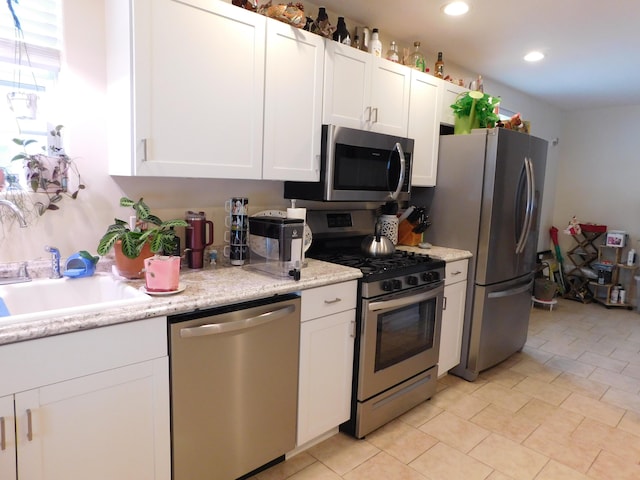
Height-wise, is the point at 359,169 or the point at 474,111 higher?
the point at 474,111

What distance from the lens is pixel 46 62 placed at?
177 centimetres

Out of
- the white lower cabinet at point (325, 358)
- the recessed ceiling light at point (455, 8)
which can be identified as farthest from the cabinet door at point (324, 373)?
the recessed ceiling light at point (455, 8)

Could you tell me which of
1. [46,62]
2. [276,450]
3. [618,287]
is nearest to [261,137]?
[46,62]

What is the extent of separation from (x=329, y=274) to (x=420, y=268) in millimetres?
661

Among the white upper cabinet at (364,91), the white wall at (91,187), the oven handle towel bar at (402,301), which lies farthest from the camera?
the white upper cabinet at (364,91)

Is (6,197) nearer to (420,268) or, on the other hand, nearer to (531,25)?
(420,268)

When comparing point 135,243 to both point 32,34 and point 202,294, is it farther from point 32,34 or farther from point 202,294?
point 32,34

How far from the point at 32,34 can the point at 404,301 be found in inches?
83.9

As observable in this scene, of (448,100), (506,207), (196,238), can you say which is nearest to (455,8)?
(448,100)

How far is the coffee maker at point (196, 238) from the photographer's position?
2.04m

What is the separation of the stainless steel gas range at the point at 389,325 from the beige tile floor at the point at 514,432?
0.15 meters

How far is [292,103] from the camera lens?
7.13 ft

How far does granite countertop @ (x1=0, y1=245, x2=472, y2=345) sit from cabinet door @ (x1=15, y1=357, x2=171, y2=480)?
7.1 inches

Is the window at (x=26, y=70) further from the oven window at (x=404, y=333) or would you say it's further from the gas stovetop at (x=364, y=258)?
the oven window at (x=404, y=333)
